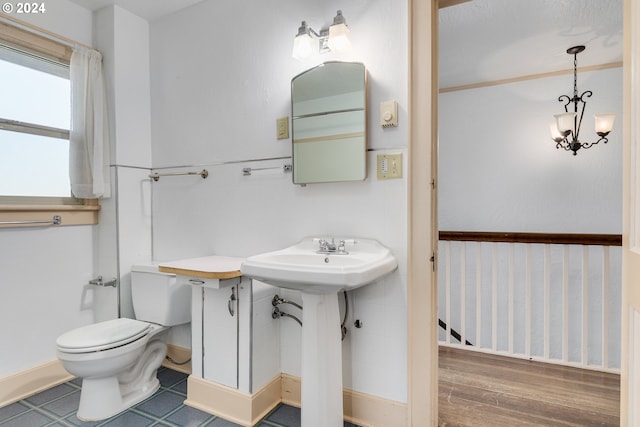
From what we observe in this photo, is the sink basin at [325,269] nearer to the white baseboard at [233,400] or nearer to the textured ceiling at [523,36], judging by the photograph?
the white baseboard at [233,400]

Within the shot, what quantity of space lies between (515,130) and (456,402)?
248cm

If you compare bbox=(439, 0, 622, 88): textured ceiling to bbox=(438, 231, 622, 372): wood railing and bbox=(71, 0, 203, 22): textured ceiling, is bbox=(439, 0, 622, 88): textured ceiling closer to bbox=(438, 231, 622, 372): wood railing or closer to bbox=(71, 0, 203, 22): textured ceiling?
bbox=(438, 231, 622, 372): wood railing

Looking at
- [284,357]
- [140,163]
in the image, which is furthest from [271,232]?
[140,163]

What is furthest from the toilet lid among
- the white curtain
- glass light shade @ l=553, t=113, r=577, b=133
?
glass light shade @ l=553, t=113, r=577, b=133

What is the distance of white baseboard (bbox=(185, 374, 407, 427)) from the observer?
1.57 meters

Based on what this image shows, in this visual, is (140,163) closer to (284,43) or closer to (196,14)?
(196,14)

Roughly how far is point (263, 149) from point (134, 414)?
1.56 metres

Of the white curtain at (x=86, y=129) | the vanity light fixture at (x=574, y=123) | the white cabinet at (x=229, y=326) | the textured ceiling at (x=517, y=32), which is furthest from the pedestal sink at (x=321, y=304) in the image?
the vanity light fixture at (x=574, y=123)

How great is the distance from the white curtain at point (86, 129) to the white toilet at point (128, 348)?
0.63 meters

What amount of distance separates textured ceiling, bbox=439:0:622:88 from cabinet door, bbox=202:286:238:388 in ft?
7.28

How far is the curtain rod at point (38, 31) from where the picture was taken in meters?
1.81

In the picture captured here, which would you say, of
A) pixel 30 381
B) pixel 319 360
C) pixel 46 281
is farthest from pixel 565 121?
pixel 30 381

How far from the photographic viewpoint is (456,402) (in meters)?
1.84

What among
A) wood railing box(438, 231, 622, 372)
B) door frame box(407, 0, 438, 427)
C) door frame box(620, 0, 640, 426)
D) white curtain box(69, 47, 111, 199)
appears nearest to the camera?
door frame box(620, 0, 640, 426)
